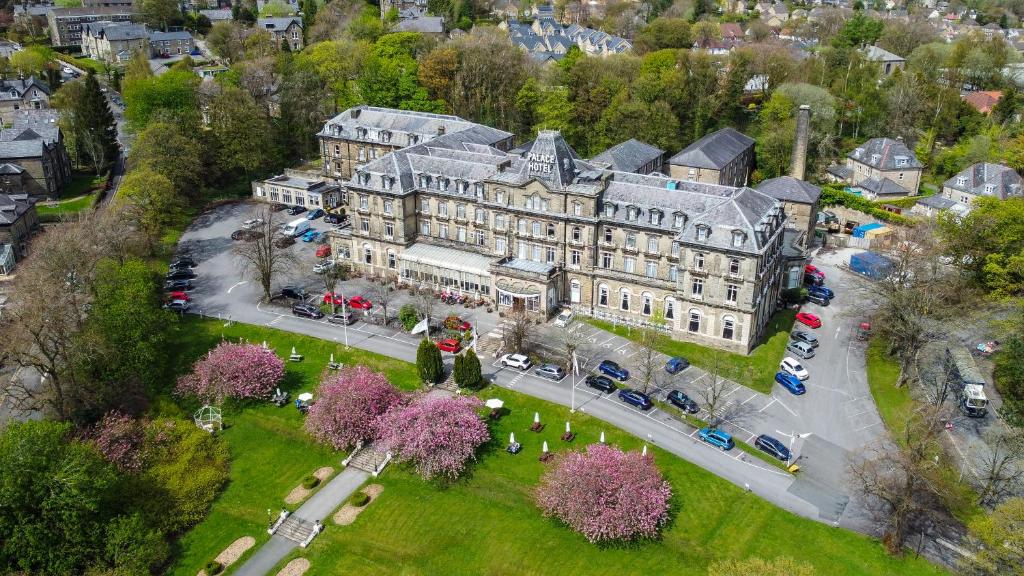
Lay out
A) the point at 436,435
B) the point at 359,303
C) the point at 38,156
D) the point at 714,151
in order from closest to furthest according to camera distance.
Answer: the point at 436,435 → the point at 359,303 → the point at 38,156 → the point at 714,151

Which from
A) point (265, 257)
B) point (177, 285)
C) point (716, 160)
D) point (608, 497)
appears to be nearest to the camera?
point (608, 497)

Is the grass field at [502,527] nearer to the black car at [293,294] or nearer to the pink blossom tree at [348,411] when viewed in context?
the pink blossom tree at [348,411]

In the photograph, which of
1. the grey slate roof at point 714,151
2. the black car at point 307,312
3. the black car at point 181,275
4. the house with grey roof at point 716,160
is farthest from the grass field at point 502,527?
the grey slate roof at point 714,151

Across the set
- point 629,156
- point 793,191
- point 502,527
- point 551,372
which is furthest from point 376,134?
point 502,527

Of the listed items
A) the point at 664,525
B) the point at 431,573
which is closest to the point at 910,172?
the point at 664,525

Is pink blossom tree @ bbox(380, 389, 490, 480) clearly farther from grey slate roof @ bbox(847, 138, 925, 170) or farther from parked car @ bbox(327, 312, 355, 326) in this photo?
grey slate roof @ bbox(847, 138, 925, 170)

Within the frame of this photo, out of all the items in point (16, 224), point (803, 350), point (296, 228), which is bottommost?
point (803, 350)

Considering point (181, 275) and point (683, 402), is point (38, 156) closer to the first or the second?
point (181, 275)
